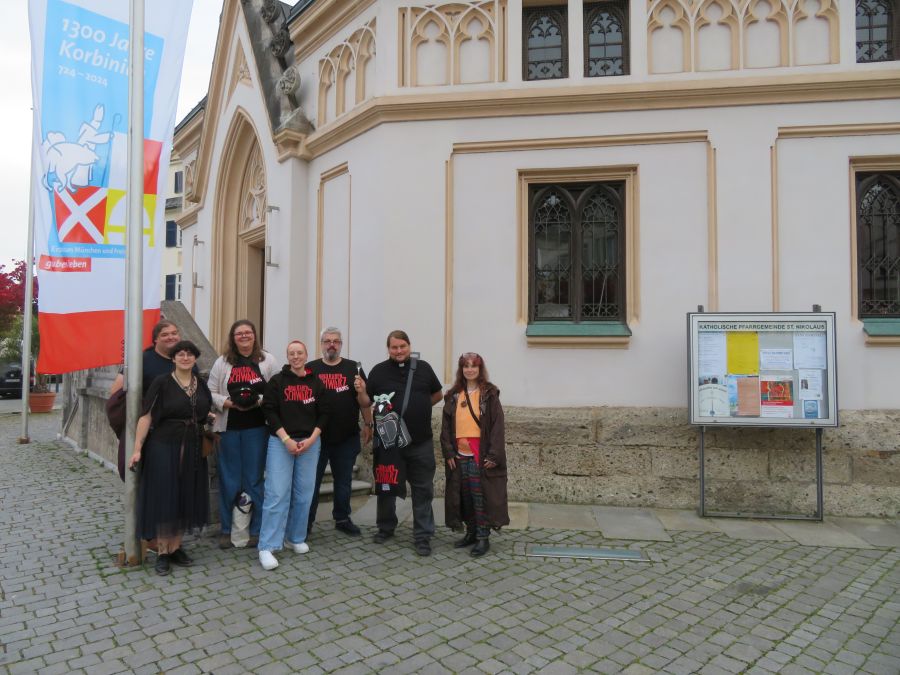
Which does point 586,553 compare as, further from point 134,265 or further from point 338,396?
point 134,265

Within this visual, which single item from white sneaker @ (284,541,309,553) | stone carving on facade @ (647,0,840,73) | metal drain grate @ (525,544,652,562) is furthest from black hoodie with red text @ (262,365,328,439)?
stone carving on facade @ (647,0,840,73)

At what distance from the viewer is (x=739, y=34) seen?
654 centimetres

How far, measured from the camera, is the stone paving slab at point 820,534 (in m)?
5.33

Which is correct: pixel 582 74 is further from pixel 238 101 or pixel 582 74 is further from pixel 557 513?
pixel 238 101

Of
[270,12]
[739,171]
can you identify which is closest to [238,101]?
[270,12]

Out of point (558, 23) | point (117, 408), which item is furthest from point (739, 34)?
point (117, 408)

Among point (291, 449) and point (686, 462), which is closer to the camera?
point (291, 449)

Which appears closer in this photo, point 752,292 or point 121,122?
point 121,122

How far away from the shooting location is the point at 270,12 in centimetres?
924

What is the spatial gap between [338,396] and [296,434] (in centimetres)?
53

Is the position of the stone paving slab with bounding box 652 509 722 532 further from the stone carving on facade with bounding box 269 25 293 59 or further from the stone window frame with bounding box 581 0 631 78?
the stone carving on facade with bounding box 269 25 293 59

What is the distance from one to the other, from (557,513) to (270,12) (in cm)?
845

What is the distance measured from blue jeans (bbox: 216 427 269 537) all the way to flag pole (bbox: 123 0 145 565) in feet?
2.22

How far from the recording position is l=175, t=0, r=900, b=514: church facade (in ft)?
20.9
